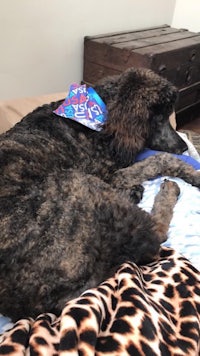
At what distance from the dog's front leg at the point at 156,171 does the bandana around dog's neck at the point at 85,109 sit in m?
0.27

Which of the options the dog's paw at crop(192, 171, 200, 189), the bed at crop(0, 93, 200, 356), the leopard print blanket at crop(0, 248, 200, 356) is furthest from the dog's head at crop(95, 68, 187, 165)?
the leopard print blanket at crop(0, 248, 200, 356)

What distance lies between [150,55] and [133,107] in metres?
1.20

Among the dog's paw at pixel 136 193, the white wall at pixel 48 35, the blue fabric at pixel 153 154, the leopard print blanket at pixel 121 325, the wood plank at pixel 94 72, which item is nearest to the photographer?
the leopard print blanket at pixel 121 325

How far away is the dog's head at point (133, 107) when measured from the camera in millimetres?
1677

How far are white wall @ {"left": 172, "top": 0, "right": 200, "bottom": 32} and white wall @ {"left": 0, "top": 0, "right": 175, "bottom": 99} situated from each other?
1.93ft

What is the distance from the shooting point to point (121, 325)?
770mm

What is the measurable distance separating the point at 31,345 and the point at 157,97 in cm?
130

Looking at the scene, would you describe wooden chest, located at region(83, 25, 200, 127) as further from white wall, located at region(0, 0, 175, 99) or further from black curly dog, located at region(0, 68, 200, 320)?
black curly dog, located at region(0, 68, 200, 320)

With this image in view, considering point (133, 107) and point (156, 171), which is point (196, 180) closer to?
point (156, 171)

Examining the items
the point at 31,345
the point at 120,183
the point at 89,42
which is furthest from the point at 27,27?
the point at 31,345

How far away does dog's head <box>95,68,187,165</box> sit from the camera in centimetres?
168

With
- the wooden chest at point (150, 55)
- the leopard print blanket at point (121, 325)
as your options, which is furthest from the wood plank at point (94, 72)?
the leopard print blanket at point (121, 325)

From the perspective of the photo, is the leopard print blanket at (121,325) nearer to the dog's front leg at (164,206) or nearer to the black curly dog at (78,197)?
the black curly dog at (78,197)

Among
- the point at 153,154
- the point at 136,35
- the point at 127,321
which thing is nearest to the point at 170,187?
the point at 153,154
